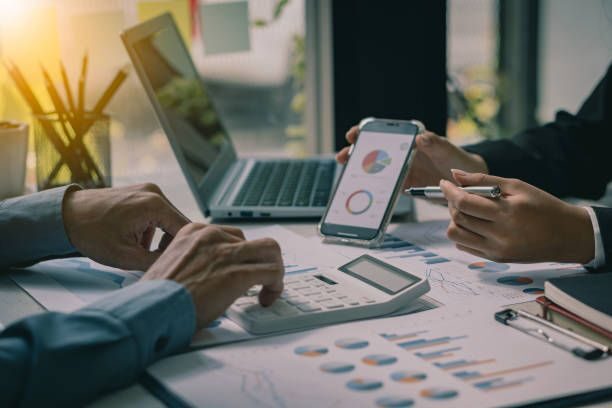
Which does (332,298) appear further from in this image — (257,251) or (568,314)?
(568,314)

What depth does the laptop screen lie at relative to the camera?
49.7 inches

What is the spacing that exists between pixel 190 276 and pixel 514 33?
6.47ft

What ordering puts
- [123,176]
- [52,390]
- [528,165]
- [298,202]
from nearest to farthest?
1. [52,390]
2. [298,202]
3. [528,165]
4. [123,176]

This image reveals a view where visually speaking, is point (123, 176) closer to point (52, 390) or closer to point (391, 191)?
point (391, 191)

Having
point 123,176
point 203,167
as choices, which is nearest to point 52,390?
point 203,167

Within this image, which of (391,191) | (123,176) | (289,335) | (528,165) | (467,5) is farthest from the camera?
(467,5)

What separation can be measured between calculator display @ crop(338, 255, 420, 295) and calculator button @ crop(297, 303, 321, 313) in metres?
0.08

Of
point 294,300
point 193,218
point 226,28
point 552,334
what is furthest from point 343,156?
point 226,28

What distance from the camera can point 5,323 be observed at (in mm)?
813

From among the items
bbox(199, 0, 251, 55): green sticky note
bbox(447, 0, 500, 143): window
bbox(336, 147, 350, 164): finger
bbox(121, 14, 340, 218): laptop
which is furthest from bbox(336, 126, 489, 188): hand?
bbox(447, 0, 500, 143): window

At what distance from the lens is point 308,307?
794 mm

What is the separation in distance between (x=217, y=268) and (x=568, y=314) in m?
0.34

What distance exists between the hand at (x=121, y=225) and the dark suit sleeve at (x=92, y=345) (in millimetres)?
237

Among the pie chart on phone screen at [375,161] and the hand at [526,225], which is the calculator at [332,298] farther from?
the pie chart on phone screen at [375,161]
